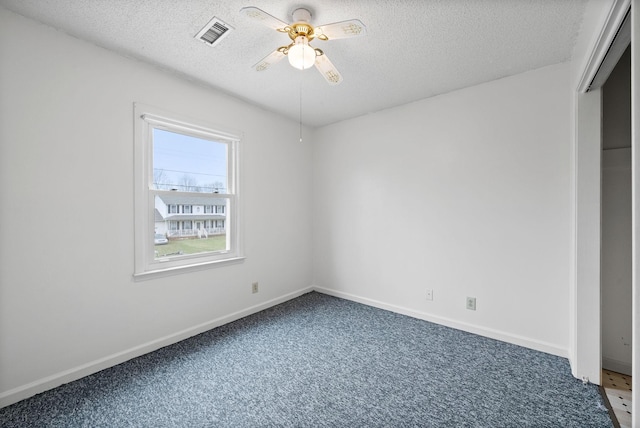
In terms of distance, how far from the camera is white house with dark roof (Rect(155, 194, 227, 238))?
2553 millimetres

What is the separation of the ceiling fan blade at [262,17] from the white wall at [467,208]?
6.50ft

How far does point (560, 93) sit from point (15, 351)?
4.37m

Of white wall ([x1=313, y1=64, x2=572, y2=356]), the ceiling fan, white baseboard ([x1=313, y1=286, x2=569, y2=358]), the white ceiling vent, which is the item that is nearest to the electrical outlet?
white wall ([x1=313, y1=64, x2=572, y2=356])

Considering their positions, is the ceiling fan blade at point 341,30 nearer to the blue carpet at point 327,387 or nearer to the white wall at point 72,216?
the white wall at point 72,216

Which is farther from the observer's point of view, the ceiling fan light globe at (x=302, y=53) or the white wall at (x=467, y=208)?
the white wall at (x=467, y=208)

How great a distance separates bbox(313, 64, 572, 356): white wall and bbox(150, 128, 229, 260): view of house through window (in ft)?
5.13

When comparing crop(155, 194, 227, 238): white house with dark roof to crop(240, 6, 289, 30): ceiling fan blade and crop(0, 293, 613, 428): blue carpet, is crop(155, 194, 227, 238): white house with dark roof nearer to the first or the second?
crop(0, 293, 613, 428): blue carpet

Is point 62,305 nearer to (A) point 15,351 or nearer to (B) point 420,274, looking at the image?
(A) point 15,351

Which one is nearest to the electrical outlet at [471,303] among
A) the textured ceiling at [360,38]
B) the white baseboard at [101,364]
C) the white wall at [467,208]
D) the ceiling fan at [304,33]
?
the white wall at [467,208]

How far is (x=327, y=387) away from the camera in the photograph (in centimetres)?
190

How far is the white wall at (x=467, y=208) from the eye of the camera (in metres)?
2.35

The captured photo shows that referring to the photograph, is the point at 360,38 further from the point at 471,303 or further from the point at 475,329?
the point at 475,329

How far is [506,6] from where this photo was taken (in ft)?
5.56

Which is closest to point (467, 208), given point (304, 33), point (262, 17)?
point (304, 33)
